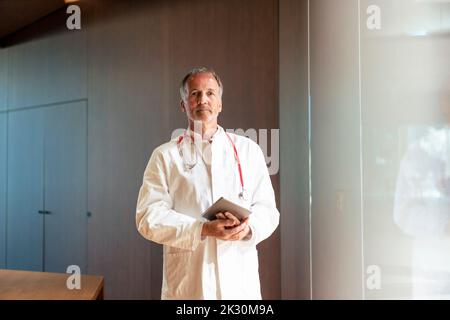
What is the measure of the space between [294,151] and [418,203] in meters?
0.72

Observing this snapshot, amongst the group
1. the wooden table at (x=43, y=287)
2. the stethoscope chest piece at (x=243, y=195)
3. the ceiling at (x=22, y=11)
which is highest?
the ceiling at (x=22, y=11)

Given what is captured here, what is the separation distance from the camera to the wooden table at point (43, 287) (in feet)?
4.30

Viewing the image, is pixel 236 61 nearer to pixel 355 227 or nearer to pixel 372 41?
pixel 372 41

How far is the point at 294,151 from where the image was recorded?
1.79 m

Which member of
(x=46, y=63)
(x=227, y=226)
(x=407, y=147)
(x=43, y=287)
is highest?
(x=46, y=63)

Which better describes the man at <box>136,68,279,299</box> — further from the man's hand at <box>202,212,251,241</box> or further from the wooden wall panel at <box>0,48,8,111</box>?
the wooden wall panel at <box>0,48,8,111</box>

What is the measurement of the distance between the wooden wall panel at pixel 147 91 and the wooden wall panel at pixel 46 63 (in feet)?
0.57

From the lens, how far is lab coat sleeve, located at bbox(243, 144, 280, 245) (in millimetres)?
1259

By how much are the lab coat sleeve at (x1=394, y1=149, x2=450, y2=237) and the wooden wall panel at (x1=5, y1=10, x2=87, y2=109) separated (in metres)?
2.10

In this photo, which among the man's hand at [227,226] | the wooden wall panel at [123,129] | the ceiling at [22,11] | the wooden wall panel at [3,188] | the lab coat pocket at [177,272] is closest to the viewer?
the man's hand at [227,226]

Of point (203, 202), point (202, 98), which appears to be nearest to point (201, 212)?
point (203, 202)

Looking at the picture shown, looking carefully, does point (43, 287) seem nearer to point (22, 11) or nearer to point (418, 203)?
point (418, 203)

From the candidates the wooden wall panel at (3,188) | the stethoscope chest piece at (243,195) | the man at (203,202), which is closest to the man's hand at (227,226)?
the man at (203,202)

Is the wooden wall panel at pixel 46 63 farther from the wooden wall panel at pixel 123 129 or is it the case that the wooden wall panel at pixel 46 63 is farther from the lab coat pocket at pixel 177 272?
the lab coat pocket at pixel 177 272
